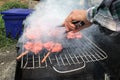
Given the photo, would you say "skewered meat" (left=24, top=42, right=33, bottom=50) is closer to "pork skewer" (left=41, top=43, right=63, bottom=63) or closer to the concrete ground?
"pork skewer" (left=41, top=43, right=63, bottom=63)

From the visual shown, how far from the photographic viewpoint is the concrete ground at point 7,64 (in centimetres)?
452

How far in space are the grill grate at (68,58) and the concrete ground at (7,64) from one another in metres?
1.90

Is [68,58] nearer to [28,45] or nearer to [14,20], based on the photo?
[28,45]

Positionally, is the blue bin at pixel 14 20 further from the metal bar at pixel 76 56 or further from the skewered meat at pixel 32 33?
the metal bar at pixel 76 56

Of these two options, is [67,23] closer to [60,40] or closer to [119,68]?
[60,40]

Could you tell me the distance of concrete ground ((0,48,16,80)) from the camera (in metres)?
4.52

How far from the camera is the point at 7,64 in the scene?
4.99 meters

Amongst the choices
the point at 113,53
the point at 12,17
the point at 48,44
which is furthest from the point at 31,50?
the point at 12,17

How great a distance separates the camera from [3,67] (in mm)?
4879

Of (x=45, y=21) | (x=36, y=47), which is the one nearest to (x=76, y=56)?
(x=36, y=47)

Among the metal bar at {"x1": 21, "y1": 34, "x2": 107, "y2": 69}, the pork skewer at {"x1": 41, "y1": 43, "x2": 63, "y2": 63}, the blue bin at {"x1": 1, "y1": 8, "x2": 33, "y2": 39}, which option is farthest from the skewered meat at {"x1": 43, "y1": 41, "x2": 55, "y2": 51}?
the blue bin at {"x1": 1, "y1": 8, "x2": 33, "y2": 39}

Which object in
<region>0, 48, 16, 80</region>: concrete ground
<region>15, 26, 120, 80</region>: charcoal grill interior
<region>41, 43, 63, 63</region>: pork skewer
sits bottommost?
<region>0, 48, 16, 80</region>: concrete ground

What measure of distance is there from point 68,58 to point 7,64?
2632 millimetres

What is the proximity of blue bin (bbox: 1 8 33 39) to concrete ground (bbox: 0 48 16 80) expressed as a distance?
0.66 m
